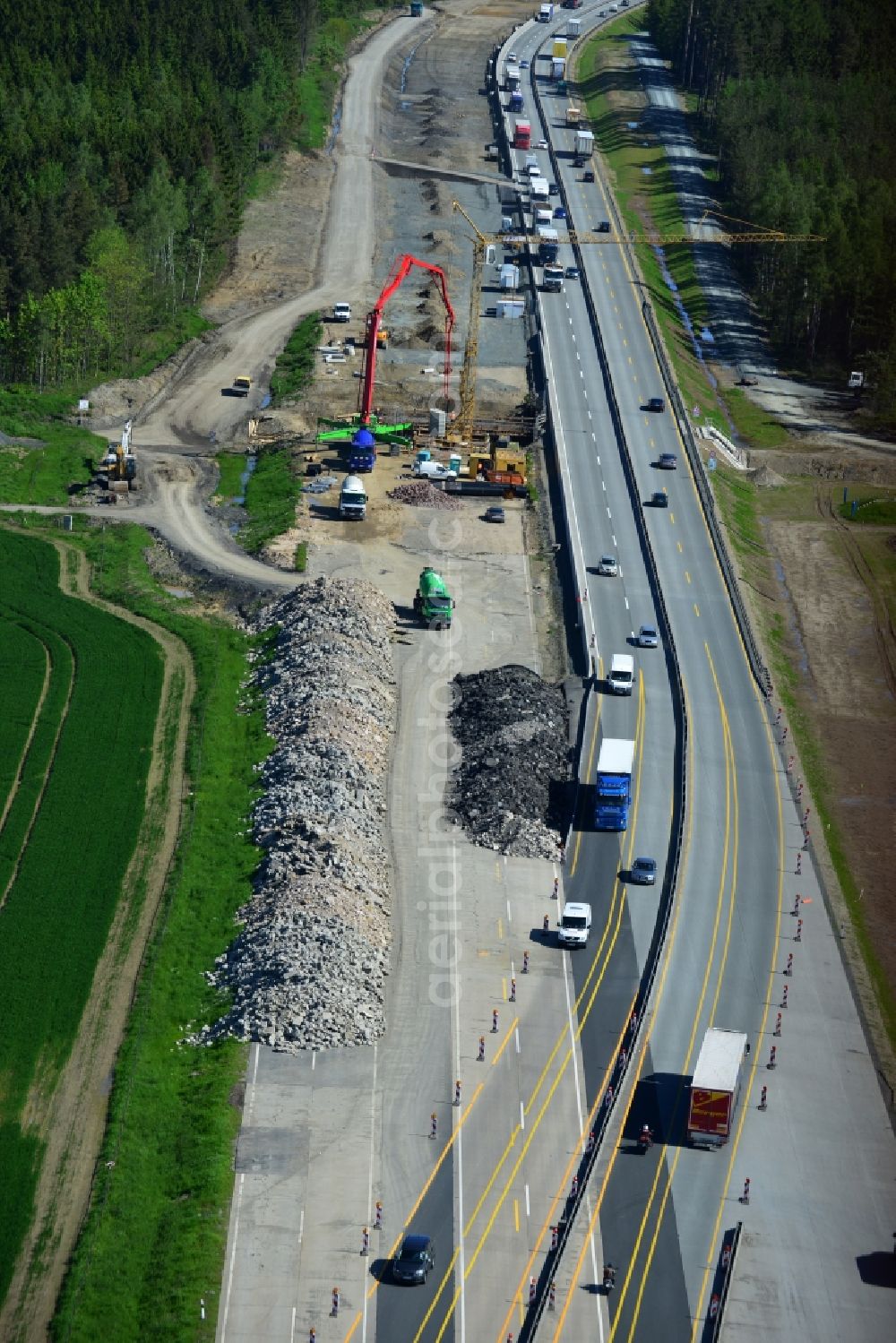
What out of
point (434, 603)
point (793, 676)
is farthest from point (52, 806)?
point (793, 676)

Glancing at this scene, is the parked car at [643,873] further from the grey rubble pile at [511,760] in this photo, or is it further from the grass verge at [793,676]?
the grass verge at [793,676]

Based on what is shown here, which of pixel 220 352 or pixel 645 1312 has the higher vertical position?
pixel 220 352

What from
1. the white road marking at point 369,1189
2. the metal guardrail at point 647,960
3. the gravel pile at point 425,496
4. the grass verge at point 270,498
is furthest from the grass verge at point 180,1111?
the gravel pile at point 425,496

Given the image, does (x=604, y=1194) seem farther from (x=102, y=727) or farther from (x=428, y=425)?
(x=428, y=425)

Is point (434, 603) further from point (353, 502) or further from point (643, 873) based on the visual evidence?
point (643, 873)

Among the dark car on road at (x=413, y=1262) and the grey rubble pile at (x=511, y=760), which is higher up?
the grey rubble pile at (x=511, y=760)

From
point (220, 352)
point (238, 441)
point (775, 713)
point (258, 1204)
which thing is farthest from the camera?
point (220, 352)

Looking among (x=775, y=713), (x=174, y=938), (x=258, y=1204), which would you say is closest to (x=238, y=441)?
(x=775, y=713)
